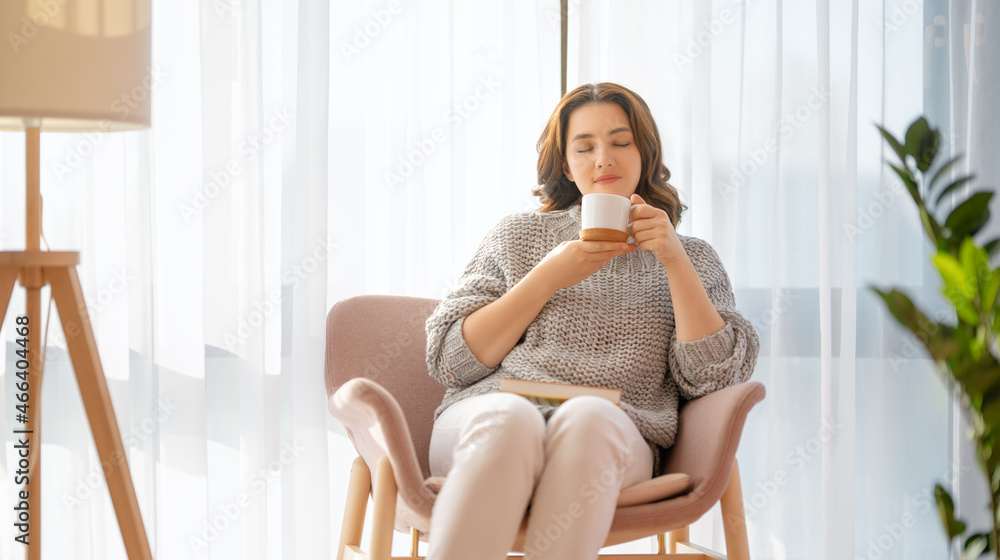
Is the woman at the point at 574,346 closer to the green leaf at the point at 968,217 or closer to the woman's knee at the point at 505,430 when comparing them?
the woman's knee at the point at 505,430

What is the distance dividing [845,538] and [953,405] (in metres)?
0.46

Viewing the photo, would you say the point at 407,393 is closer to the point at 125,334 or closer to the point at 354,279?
the point at 354,279

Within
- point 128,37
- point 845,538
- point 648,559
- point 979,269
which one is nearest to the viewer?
point 979,269

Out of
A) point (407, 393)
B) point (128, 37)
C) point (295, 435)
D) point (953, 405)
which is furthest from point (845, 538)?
point (128, 37)

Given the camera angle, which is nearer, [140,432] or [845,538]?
[140,432]

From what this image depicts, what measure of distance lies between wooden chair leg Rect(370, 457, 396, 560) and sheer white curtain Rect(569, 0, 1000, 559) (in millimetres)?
1120

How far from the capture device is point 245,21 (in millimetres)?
1927

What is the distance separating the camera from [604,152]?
162 centimetres

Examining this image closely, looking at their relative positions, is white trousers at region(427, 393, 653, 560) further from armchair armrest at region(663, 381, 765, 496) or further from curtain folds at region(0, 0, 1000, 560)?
curtain folds at region(0, 0, 1000, 560)

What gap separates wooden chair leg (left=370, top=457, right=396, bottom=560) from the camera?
1.25 m

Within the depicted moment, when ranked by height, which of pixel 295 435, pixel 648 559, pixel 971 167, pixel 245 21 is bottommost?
pixel 648 559

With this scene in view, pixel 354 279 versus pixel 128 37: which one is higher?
pixel 128 37
